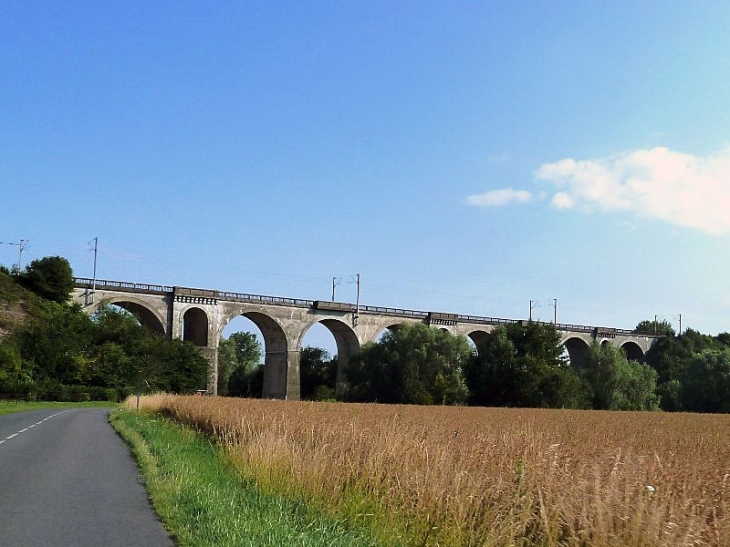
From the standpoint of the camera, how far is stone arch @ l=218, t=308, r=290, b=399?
263 ft

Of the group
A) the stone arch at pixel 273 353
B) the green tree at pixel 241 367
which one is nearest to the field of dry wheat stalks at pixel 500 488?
the stone arch at pixel 273 353

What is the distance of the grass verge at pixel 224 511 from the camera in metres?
7.04

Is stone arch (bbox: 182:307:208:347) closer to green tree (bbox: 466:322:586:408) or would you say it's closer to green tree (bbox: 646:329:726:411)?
green tree (bbox: 466:322:586:408)

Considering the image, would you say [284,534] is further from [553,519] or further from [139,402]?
[139,402]

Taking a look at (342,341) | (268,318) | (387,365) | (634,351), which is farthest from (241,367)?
(634,351)

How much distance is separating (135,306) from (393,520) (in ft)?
234

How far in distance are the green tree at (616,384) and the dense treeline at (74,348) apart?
3947 cm

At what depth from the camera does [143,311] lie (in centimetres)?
7519

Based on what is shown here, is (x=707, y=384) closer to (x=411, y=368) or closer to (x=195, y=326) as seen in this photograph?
(x=411, y=368)

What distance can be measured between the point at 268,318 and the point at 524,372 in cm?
2905

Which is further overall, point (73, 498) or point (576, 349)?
point (576, 349)

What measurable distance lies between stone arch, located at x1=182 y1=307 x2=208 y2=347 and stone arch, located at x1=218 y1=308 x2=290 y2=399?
5.60ft

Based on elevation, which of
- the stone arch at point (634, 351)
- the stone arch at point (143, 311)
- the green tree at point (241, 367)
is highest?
the stone arch at point (143, 311)

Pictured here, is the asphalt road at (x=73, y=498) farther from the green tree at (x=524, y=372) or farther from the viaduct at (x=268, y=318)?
the viaduct at (x=268, y=318)
